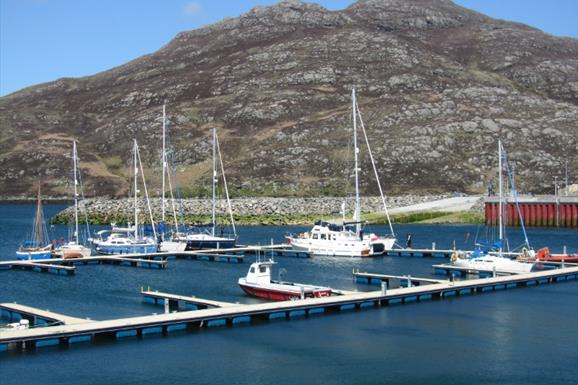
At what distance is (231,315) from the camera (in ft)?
164

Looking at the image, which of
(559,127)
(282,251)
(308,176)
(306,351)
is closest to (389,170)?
(308,176)

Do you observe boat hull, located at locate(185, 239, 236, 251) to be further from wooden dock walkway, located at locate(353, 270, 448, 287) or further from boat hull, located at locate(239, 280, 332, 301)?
boat hull, located at locate(239, 280, 332, 301)

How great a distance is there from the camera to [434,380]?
3881 centimetres

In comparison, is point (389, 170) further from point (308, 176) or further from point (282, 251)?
point (282, 251)

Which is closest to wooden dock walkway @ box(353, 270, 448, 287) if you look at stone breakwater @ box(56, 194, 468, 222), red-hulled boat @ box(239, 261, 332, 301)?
red-hulled boat @ box(239, 261, 332, 301)

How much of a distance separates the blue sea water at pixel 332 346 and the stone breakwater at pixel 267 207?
79.5 meters

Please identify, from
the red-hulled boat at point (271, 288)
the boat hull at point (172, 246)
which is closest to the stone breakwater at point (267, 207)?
the boat hull at point (172, 246)

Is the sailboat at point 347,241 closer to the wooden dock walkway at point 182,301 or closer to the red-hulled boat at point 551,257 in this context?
the red-hulled boat at point 551,257

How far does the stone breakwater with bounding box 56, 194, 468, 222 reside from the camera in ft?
490

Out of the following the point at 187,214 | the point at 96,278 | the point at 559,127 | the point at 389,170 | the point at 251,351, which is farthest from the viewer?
the point at 559,127

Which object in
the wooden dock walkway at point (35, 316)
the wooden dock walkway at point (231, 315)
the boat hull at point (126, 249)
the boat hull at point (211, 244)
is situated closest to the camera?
the wooden dock walkway at point (231, 315)

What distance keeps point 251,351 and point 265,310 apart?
7622 mm

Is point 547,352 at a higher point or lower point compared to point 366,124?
lower

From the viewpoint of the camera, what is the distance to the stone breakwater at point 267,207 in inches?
5881
